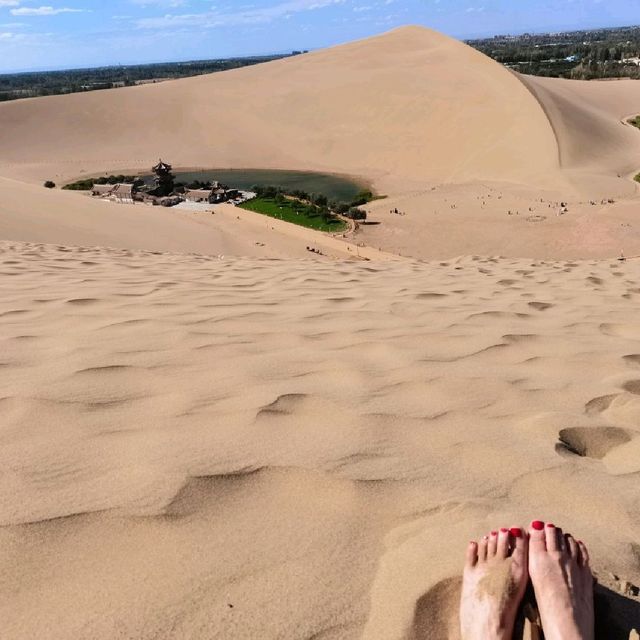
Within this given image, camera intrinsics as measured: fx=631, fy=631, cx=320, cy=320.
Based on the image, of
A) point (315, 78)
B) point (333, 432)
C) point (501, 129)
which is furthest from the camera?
point (315, 78)

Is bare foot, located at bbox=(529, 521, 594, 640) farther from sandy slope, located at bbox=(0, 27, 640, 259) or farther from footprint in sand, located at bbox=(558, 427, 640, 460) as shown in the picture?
sandy slope, located at bbox=(0, 27, 640, 259)

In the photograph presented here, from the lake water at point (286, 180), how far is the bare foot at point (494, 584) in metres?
31.3

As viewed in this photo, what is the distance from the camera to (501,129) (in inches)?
1620

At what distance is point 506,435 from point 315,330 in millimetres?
1404

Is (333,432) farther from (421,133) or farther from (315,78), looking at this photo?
(315,78)

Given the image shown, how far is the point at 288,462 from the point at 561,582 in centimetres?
83

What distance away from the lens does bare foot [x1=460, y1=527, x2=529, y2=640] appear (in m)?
1.38

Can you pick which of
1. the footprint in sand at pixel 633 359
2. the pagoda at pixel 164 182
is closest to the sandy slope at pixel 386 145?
the pagoda at pixel 164 182

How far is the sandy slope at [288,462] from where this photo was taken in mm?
1430

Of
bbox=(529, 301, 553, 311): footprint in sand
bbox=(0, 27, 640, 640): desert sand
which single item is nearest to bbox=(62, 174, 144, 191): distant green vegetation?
bbox=(0, 27, 640, 640): desert sand

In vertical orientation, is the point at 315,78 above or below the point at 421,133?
above

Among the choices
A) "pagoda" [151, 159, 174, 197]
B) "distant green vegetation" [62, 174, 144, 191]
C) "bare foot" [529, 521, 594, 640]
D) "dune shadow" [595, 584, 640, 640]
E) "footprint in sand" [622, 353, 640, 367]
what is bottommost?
"distant green vegetation" [62, 174, 144, 191]

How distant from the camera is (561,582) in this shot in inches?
58.4

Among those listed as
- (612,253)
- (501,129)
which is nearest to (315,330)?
(612,253)
